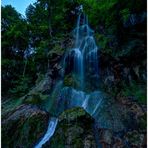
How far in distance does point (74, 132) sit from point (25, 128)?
1.79 m

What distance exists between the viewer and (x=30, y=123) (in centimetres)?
808

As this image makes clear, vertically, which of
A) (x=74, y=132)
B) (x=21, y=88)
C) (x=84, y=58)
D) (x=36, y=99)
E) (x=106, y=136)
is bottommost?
(x=106, y=136)

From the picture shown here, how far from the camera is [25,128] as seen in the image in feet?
26.3

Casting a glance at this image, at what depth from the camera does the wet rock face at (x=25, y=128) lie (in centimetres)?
772

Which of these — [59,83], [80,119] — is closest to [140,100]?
[80,119]

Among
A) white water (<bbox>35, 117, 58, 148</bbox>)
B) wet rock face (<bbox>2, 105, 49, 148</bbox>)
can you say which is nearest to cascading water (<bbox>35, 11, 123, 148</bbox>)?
white water (<bbox>35, 117, 58, 148</bbox>)

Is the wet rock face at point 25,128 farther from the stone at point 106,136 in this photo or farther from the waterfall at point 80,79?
the stone at point 106,136

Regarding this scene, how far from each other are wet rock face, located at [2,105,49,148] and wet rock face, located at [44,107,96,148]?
773 mm

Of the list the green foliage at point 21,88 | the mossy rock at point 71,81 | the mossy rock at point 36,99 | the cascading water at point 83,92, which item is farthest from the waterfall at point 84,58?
the green foliage at point 21,88

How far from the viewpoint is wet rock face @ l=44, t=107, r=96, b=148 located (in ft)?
22.6

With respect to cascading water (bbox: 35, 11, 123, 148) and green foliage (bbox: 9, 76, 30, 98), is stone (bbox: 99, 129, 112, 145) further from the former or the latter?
green foliage (bbox: 9, 76, 30, 98)

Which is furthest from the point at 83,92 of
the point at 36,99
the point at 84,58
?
the point at 84,58

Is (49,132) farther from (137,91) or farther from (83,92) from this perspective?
(137,91)

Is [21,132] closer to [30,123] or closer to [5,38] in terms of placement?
[30,123]
